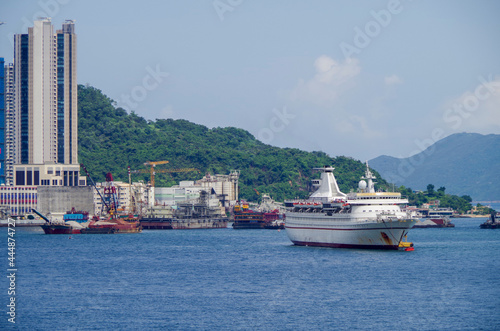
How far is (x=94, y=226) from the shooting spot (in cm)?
16150

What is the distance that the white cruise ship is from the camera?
3482 inches

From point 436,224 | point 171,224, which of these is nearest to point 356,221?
point 171,224

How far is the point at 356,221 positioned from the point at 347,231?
5.87ft

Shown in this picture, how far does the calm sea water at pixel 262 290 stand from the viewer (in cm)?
5088

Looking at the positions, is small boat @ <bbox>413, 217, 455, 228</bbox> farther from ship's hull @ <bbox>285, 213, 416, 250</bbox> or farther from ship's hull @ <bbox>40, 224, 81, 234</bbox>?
ship's hull @ <bbox>285, 213, 416, 250</bbox>

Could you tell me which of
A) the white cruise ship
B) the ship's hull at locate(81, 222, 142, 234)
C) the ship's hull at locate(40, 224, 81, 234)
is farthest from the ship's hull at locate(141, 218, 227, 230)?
the white cruise ship

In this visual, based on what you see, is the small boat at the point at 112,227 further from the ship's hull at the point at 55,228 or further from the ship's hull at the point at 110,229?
the ship's hull at the point at 55,228

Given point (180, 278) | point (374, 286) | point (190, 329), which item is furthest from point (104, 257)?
point (190, 329)

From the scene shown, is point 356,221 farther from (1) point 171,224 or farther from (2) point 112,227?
(1) point 171,224

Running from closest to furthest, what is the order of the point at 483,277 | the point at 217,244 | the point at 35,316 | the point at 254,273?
the point at 35,316 → the point at 483,277 → the point at 254,273 → the point at 217,244

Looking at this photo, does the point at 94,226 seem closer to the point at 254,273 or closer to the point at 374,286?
the point at 254,273

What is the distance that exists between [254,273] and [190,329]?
25198 mm

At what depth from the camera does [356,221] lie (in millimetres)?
91500

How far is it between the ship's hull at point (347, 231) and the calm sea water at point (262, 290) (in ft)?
5.31
